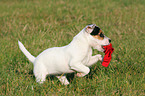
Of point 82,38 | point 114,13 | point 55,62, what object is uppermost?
point 82,38

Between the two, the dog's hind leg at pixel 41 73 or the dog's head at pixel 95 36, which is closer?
the dog's head at pixel 95 36

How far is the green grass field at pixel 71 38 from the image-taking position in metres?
3.53

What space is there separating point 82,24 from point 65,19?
0.98 metres

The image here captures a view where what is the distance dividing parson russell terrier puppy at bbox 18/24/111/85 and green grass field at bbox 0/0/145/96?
0.72 feet

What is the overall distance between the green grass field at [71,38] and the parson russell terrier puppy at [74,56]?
218 millimetres

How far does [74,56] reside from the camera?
351 cm

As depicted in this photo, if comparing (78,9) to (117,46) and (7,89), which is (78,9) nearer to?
(117,46)

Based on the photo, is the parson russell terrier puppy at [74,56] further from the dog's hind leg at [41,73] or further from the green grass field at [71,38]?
the green grass field at [71,38]

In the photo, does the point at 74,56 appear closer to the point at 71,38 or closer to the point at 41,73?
the point at 41,73

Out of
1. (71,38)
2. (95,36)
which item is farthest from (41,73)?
(71,38)

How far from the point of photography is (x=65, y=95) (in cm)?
331

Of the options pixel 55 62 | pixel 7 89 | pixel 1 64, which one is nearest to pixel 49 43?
pixel 1 64

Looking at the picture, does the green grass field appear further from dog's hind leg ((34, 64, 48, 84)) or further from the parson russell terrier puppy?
the parson russell terrier puppy

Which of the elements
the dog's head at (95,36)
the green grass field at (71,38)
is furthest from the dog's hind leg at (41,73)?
the dog's head at (95,36)
